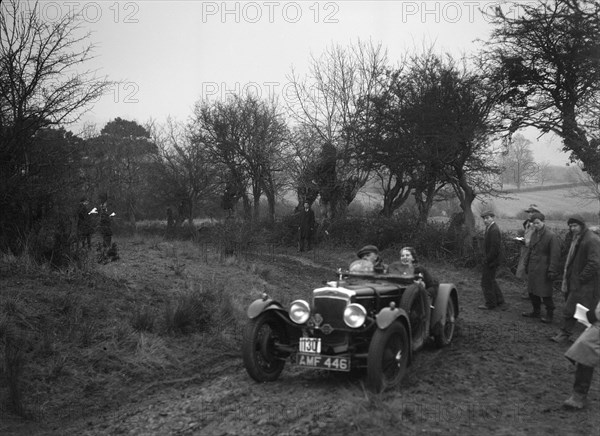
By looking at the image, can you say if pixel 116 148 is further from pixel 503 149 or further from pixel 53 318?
pixel 53 318

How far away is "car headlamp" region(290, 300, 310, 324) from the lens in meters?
6.96

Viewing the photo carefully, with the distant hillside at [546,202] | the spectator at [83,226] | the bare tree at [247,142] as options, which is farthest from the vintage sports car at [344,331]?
the distant hillside at [546,202]

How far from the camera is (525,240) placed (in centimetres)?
1212

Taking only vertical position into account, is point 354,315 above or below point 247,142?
below

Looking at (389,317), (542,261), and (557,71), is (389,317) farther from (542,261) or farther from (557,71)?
(557,71)

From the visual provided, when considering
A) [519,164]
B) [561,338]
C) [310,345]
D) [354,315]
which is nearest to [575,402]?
[354,315]

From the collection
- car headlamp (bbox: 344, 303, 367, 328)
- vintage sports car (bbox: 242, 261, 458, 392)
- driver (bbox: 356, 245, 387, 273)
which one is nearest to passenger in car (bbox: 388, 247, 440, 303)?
driver (bbox: 356, 245, 387, 273)

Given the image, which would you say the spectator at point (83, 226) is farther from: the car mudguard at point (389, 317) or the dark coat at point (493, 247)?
the dark coat at point (493, 247)

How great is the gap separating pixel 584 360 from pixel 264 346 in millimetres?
3602

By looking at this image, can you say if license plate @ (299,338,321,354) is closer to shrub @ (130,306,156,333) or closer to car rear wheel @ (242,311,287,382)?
car rear wheel @ (242,311,287,382)

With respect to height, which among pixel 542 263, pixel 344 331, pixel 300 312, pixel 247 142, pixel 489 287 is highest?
pixel 247 142

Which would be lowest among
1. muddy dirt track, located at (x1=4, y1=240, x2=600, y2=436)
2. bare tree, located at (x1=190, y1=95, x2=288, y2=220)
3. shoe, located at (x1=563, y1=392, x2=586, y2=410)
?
muddy dirt track, located at (x1=4, y1=240, x2=600, y2=436)

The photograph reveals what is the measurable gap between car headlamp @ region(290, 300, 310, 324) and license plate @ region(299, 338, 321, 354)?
0.29m

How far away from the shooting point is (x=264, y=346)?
7.03 meters
